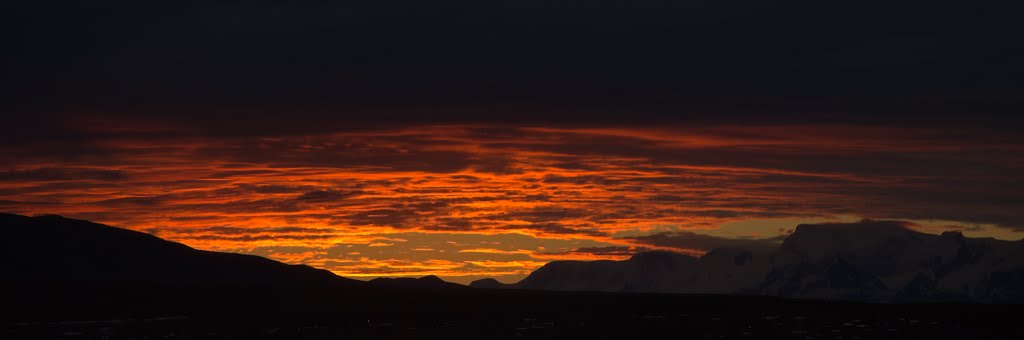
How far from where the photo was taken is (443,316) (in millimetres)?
107688

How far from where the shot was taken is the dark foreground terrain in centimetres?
8244

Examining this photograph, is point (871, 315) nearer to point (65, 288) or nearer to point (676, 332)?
point (676, 332)

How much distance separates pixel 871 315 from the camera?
329ft

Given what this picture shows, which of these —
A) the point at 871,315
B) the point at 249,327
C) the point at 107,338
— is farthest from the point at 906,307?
the point at 107,338

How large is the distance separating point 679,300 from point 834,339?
59.0 meters

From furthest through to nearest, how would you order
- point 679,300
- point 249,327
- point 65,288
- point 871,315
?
point 65,288 < point 679,300 < point 871,315 < point 249,327

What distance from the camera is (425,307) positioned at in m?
120

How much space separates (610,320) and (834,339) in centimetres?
2505

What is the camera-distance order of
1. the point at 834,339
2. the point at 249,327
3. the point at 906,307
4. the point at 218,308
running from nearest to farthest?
the point at 834,339 → the point at 249,327 → the point at 906,307 → the point at 218,308

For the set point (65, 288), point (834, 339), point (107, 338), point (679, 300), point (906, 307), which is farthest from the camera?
point (65, 288)

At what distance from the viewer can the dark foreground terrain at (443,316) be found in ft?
270

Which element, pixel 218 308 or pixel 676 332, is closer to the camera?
pixel 676 332

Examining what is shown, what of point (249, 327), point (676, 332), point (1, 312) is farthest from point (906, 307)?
point (1, 312)

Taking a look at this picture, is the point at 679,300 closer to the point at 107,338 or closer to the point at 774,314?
the point at 774,314
